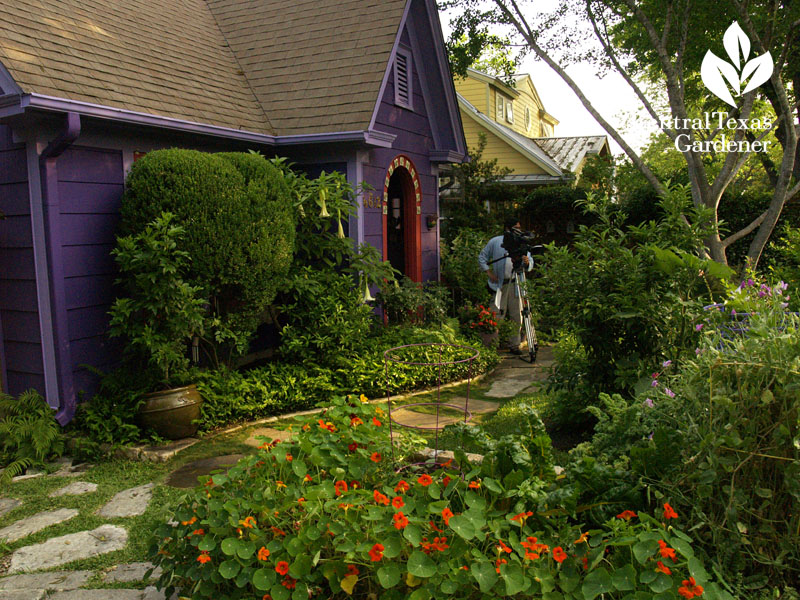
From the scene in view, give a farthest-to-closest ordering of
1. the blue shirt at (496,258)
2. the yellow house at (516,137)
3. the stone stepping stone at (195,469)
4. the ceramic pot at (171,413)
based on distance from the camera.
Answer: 1. the yellow house at (516,137)
2. the blue shirt at (496,258)
3. the ceramic pot at (171,413)
4. the stone stepping stone at (195,469)

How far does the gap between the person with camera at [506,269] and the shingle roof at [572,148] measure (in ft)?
47.8

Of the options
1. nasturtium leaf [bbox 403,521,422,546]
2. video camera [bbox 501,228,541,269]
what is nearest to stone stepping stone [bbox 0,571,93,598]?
nasturtium leaf [bbox 403,521,422,546]

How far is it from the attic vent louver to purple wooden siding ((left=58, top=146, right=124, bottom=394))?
4.86 m

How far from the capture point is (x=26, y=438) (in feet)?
17.9

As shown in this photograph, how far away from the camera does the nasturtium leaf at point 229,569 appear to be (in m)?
2.65

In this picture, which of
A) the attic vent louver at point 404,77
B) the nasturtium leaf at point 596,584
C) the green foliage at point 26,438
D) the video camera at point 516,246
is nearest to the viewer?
the nasturtium leaf at point 596,584

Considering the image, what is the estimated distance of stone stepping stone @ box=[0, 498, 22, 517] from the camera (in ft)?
14.8

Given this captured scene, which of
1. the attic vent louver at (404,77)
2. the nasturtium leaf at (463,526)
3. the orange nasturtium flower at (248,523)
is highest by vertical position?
the attic vent louver at (404,77)

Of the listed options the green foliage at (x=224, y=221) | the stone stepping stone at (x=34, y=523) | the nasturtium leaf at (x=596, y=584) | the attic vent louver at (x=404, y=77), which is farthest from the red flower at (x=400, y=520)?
the attic vent louver at (x=404, y=77)

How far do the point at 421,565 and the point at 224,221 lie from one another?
4.42 metres

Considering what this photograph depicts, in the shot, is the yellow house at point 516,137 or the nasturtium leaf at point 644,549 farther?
the yellow house at point 516,137

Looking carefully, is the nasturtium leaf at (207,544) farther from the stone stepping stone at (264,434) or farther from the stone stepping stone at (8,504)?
the stone stepping stone at (264,434)

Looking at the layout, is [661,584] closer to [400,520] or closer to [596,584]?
[596,584]

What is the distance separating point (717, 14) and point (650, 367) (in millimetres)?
9456
